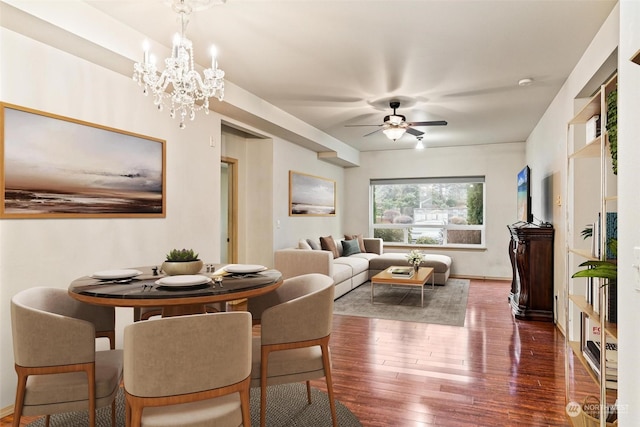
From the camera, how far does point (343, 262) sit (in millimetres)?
6473

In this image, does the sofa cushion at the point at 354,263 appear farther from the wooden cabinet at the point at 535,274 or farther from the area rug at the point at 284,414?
the area rug at the point at 284,414

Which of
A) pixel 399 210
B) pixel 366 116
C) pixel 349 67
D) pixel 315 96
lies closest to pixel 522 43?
pixel 349 67

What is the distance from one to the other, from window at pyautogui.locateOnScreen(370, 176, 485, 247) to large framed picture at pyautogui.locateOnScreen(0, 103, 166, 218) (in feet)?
19.2

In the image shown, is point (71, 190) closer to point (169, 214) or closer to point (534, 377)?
point (169, 214)

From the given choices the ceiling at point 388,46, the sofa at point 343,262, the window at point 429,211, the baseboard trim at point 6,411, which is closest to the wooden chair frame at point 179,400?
the baseboard trim at point 6,411

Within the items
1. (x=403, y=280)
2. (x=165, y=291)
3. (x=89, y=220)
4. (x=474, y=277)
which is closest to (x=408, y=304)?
(x=403, y=280)

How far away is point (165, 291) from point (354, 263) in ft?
16.2

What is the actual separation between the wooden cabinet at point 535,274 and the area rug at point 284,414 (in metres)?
3.13

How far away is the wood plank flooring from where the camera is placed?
2457mm

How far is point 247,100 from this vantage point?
445 cm
